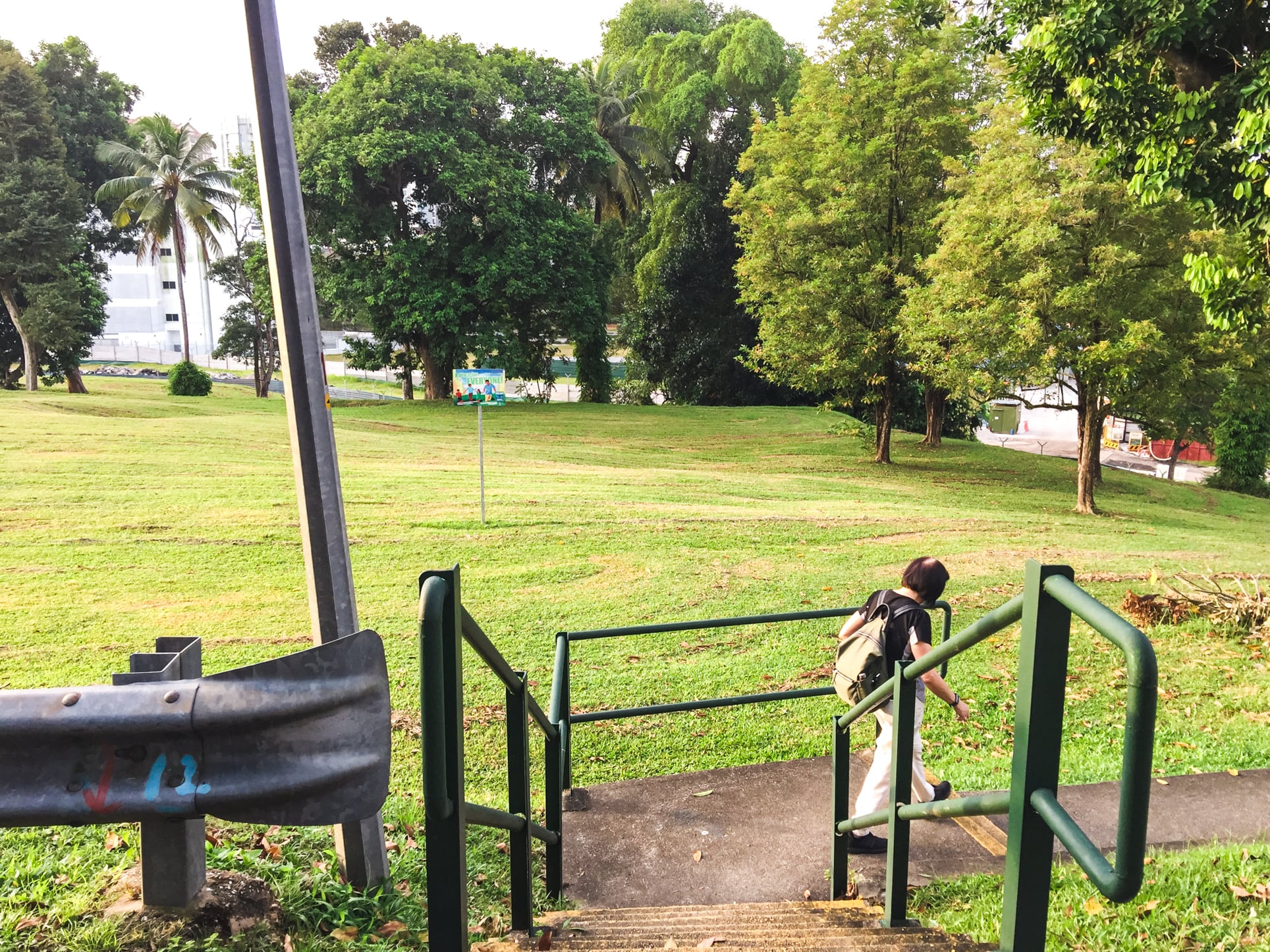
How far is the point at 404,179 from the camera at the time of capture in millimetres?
31234

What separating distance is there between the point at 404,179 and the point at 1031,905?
106ft

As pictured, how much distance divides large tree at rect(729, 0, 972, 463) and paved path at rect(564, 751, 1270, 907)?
1686 centimetres

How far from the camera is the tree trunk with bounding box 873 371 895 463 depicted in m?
23.7

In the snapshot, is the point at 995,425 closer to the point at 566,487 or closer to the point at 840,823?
the point at 566,487

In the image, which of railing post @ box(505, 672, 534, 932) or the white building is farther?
the white building

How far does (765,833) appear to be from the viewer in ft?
15.7

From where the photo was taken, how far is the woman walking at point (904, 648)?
4238 mm

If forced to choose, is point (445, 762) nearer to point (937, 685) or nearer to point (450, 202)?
point (937, 685)

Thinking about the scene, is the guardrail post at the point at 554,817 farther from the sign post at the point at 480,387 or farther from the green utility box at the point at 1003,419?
the green utility box at the point at 1003,419

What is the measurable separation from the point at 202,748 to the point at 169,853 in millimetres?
505

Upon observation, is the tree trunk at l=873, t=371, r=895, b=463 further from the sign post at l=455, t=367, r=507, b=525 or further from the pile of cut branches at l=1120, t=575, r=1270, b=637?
Result: the pile of cut branches at l=1120, t=575, r=1270, b=637

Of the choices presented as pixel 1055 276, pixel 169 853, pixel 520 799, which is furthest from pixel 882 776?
pixel 1055 276

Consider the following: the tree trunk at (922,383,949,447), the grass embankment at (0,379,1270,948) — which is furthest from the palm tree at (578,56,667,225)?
the grass embankment at (0,379,1270,948)

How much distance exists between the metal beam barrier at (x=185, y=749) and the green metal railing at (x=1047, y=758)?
5.16 ft
